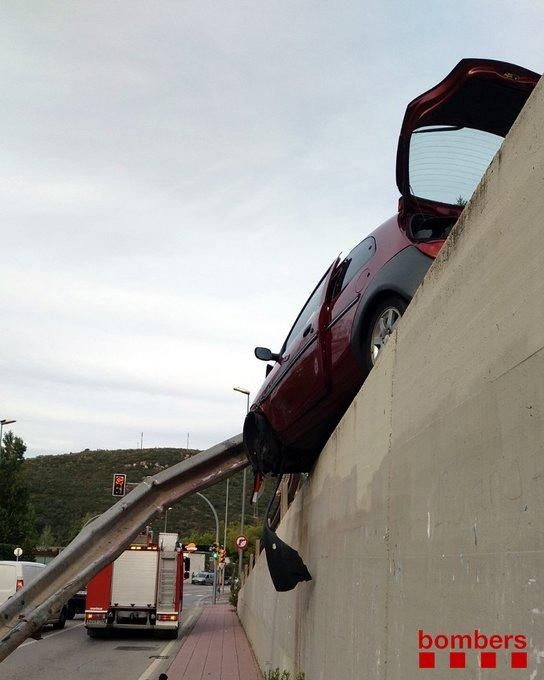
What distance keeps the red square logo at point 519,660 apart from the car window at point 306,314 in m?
4.72

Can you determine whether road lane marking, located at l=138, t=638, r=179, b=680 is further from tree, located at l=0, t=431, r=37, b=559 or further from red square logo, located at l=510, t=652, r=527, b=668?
tree, located at l=0, t=431, r=37, b=559

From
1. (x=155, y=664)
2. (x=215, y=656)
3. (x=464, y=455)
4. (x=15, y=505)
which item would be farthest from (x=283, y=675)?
(x=15, y=505)

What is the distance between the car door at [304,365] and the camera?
6.61 meters

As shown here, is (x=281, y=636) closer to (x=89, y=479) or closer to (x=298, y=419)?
(x=298, y=419)

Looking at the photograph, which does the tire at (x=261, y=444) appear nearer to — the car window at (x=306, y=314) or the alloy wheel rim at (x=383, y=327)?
the car window at (x=306, y=314)

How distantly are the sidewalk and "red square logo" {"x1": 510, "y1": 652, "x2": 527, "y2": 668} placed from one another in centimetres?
992

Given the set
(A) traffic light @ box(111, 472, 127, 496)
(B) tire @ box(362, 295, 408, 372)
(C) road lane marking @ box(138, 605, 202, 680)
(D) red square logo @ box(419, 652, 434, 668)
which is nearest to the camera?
(D) red square logo @ box(419, 652, 434, 668)

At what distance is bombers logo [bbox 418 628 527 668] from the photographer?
7.22ft

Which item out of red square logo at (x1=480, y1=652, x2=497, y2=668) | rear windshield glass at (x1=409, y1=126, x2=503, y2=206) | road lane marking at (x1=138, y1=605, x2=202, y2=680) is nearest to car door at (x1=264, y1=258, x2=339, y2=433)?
rear windshield glass at (x1=409, y1=126, x2=503, y2=206)

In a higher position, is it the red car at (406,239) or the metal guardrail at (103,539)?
the red car at (406,239)

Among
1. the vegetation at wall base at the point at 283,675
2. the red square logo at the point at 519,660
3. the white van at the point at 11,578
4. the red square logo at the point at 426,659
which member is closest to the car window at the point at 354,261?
the vegetation at wall base at the point at 283,675

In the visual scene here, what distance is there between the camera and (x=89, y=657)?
14500 mm

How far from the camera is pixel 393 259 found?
218 inches

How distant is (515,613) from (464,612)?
0.40m
